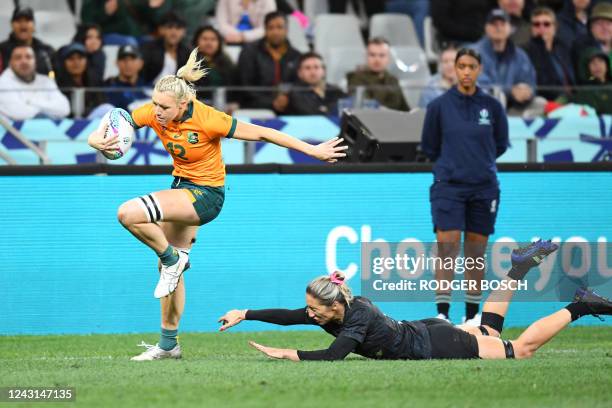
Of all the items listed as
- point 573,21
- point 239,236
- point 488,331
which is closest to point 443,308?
point 488,331

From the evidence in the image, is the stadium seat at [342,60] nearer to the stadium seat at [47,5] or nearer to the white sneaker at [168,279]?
the stadium seat at [47,5]

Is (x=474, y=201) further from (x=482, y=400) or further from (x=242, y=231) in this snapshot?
(x=482, y=400)

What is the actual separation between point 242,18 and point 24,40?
3226 millimetres

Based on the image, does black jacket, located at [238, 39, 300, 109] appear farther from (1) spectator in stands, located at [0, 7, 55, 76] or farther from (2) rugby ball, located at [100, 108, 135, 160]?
(2) rugby ball, located at [100, 108, 135, 160]

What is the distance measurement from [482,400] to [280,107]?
7460 millimetres

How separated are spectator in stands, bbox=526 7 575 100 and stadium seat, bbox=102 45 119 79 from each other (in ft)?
17.0

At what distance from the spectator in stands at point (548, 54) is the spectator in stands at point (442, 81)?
126 centimetres

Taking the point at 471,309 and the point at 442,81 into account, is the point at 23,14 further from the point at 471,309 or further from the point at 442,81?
the point at 471,309

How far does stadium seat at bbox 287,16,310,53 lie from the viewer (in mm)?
17688

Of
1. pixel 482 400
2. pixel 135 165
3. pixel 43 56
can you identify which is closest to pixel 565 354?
pixel 482 400

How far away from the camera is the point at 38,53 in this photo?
15.2 m

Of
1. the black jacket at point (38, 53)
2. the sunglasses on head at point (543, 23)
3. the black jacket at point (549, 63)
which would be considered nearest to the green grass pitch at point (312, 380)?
the black jacket at point (38, 53)

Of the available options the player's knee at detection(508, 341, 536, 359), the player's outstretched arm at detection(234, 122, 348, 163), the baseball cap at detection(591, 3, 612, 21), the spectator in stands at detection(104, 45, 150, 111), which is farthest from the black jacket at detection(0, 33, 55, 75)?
the player's knee at detection(508, 341, 536, 359)

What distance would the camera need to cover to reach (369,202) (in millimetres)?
12703
